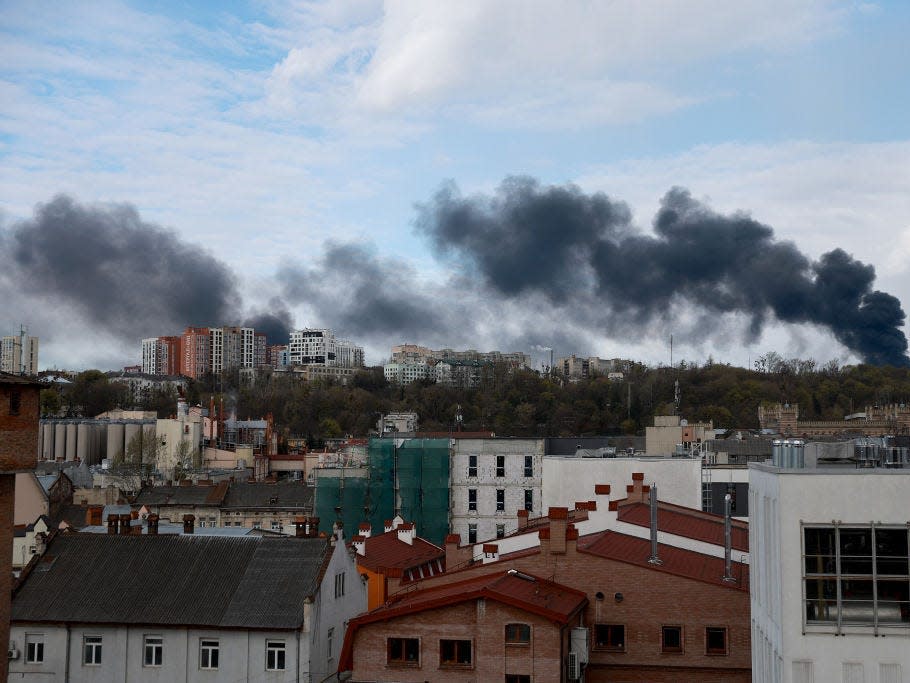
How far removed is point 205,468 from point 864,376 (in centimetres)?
12439

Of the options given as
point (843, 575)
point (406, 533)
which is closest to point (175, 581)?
point (406, 533)

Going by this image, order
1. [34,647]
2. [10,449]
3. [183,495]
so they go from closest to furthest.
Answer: [10,449] → [34,647] → [183,495]

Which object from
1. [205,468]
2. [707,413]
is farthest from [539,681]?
[707,413]

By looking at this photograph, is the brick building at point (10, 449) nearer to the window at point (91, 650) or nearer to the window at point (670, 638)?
the window at point (91, 650)

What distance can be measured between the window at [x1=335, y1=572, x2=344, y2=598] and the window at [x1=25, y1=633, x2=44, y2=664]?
29.6 ft

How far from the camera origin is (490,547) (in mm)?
34750

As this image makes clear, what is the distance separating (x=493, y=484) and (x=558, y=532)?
33825 millimetres

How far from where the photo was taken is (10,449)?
24922 millimetres

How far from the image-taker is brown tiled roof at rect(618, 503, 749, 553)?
124ft

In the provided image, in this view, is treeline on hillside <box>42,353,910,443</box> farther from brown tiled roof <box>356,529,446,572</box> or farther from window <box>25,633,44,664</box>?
window <box>25,633,44,664</box>

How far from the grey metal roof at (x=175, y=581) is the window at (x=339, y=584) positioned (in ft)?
4.16

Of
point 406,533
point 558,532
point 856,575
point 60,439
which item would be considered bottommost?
point 406,533

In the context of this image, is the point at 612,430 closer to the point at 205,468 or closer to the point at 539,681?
the point at 205,468

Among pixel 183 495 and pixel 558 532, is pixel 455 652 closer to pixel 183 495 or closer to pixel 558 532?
pixel 558 532
